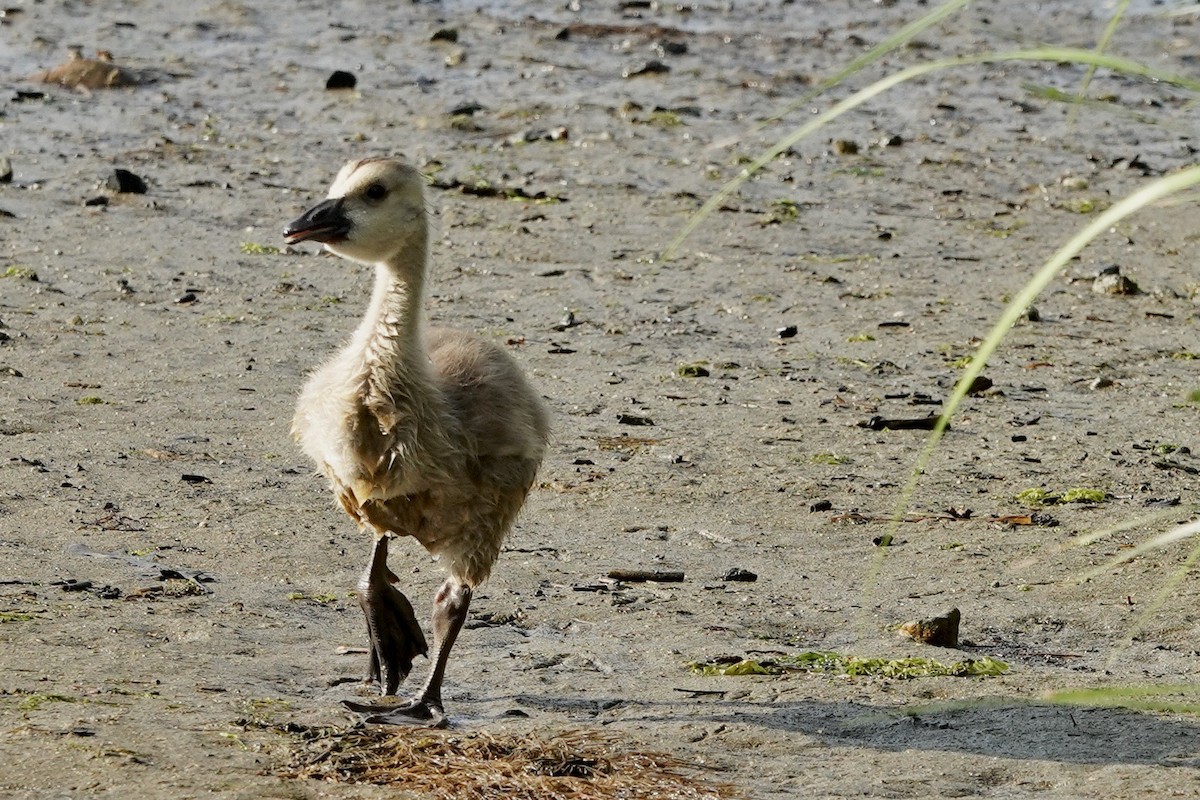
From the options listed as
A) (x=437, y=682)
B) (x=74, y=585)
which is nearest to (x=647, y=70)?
(x=74, y=585)

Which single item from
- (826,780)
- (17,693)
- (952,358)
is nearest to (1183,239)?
(952,358)

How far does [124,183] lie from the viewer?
461 inches

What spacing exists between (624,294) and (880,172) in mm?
3485

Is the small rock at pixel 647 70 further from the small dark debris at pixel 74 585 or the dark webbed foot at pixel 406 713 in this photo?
the dark webbed foot at pixel 406 713

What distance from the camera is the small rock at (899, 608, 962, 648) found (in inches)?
243

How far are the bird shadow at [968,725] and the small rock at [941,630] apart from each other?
48 centimetres

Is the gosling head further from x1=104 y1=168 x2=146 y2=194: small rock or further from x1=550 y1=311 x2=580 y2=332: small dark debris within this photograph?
x1=104 y1=168 x2=146 y2=194: small rock

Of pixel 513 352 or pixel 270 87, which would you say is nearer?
pixel 513 352

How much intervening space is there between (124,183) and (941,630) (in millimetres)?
7377

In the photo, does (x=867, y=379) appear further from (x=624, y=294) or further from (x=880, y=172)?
(x=880, y=172)

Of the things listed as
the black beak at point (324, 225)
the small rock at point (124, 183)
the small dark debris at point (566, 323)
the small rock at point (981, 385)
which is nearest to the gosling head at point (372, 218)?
the black beak at point (324, 225)

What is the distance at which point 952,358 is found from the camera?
9.59m

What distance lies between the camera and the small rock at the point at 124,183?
460 inches

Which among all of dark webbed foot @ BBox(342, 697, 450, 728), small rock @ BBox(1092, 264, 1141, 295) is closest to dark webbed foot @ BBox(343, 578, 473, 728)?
dark webbed foot @ BBox(342, 697, 450, 728)
